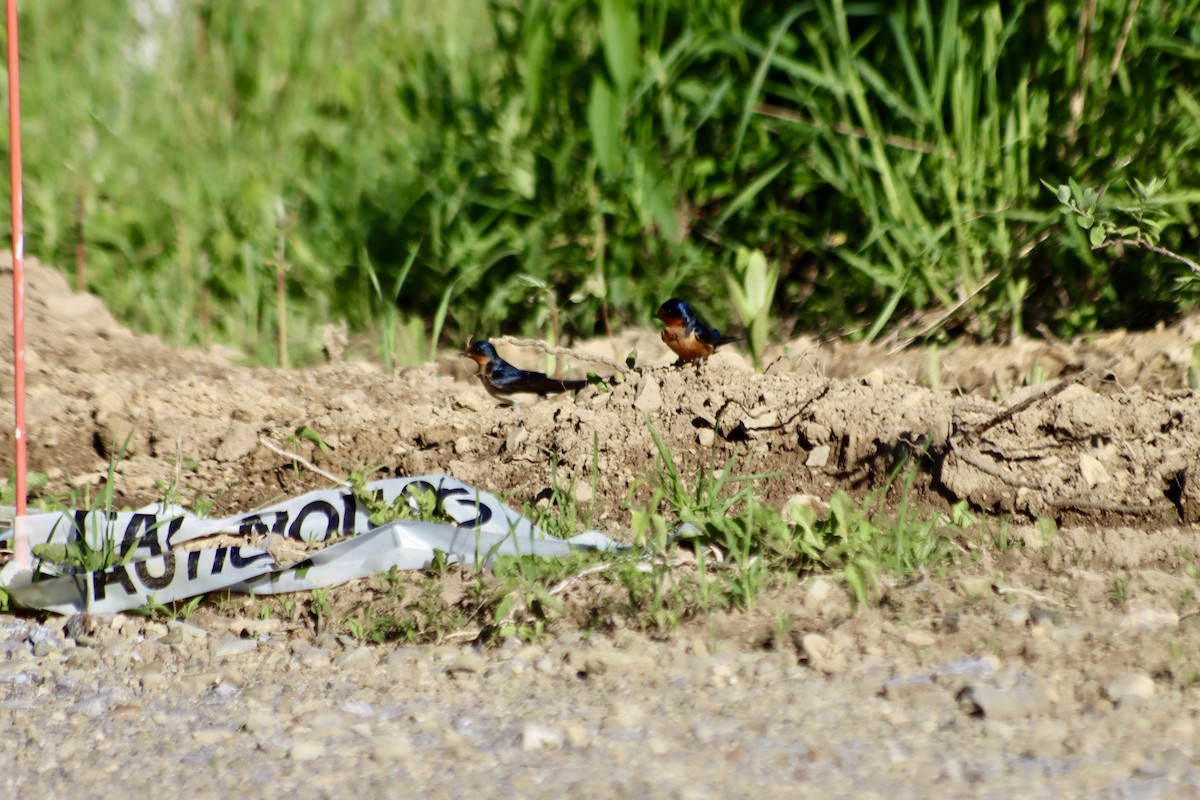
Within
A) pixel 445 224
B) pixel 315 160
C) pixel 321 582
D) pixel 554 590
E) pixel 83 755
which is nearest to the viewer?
pixel 83 755

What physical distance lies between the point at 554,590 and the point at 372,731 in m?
0.54

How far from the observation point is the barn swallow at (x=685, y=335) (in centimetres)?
395

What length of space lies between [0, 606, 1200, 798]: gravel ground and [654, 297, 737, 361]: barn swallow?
150 centimetres

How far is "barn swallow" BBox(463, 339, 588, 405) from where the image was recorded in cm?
400

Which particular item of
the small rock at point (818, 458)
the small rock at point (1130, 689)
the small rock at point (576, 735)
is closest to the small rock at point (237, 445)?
the small rock at point (818, 458)

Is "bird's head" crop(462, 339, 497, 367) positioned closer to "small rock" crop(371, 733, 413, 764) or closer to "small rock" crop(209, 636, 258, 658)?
"small rock" crop(209, 636, 258, 658)

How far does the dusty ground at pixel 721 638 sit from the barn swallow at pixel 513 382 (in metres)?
0.10

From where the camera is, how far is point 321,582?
290cm

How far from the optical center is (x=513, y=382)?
4.03 meters

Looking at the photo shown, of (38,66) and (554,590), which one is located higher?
(38,66)

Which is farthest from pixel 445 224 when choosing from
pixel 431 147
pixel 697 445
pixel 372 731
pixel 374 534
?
pixel 372 731

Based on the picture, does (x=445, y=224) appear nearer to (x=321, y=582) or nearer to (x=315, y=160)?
(x=315, y=160)

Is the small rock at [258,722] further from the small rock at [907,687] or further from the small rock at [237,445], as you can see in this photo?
the small rock at [237,445]

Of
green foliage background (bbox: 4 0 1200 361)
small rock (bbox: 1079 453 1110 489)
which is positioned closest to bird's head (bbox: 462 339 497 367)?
green foliage background (bbox: 4 0 1200 361)
